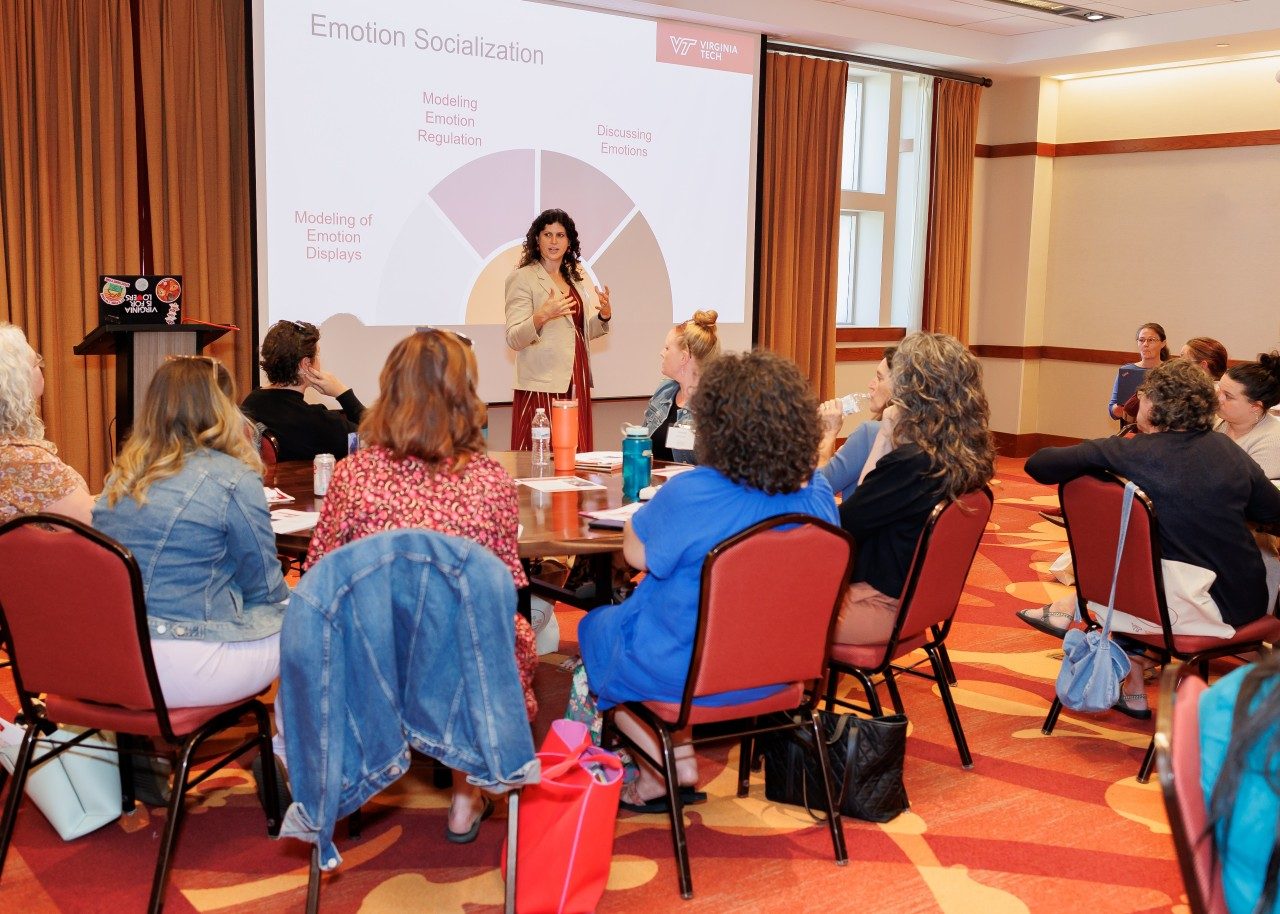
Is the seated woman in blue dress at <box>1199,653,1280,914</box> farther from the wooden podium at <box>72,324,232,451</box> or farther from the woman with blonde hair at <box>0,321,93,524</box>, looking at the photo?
the wooden podium at <box>72,324,232,451</box>

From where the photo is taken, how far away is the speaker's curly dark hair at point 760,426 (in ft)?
8.31

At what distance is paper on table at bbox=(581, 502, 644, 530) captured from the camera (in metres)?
3.00

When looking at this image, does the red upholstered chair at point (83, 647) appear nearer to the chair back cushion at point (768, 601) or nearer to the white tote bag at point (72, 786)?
the white tote bag at point (72, 786)

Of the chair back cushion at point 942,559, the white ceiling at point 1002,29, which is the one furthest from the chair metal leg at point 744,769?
the white ceiling at point 1002,29

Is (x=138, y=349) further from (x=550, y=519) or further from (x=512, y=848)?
(x=512, y=848)

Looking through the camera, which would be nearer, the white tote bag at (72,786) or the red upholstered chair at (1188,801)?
the red upholstered chair at (1188,801)

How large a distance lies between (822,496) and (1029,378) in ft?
23.8

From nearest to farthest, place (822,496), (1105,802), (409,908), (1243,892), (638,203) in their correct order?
(1243,892)
(409,908)
(822,496)
(1105,802)
(638,203)

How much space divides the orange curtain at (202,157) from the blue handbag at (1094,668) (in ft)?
13.7

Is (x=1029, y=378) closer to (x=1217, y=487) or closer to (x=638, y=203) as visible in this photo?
(x=638, y=203)

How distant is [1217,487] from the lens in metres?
3.27

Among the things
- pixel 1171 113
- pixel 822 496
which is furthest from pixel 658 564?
pixel 1171 113

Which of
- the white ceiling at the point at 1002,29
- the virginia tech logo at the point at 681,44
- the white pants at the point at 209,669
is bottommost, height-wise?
the white pants at the point at 209,669

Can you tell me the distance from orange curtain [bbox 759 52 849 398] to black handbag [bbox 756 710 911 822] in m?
5.01
